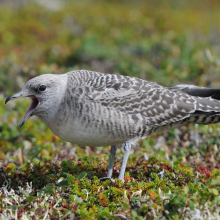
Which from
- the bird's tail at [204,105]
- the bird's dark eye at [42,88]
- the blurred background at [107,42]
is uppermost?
the bird's dark eye at [42,88]

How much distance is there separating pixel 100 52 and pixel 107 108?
6.66m

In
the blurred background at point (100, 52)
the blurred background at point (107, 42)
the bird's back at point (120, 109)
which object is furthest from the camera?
the blurred background at point (107, 42)

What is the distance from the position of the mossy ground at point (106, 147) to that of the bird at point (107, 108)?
0.59 meters

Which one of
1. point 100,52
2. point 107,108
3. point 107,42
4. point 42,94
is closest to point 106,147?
point 107,108

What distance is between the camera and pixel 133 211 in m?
4.03

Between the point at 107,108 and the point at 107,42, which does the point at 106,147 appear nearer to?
the point at 107,108

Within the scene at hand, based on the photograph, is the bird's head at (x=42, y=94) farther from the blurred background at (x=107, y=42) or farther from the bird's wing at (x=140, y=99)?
the blurred background at (x=107, y=42)

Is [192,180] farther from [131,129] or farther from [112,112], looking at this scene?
[112,112]

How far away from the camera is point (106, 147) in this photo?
7.04 metres

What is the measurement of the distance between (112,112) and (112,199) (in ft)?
3.79

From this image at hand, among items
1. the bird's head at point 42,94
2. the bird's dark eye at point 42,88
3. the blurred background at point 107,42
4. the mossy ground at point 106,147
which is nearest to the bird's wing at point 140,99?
the bird's head at point 42,94

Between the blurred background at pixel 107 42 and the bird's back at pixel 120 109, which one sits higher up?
the bird's back at pixel 120 109

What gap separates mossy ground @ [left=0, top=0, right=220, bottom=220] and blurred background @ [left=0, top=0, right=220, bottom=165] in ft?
0.09

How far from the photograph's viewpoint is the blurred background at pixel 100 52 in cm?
717
